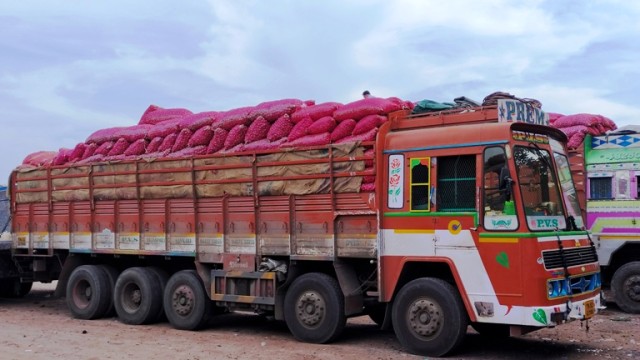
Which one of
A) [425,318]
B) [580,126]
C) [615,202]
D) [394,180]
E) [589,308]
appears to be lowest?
[425,318]

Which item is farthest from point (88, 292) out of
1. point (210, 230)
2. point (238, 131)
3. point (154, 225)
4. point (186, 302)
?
point (238, 131)

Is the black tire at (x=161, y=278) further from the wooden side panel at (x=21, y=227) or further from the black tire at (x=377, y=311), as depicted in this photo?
the black tire at (x=377, y=311)

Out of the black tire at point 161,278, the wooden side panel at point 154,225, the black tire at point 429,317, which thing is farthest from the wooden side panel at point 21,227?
the black tire at point 429,317

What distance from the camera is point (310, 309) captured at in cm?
877

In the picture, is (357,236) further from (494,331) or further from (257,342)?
(494,331)

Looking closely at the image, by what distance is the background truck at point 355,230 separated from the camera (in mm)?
7418

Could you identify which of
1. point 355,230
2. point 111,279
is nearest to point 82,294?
point 111,279

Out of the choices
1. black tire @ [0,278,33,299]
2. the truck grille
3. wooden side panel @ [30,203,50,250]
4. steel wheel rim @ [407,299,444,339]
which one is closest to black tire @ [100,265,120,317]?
wooden side panel @ [30,203,50,250]

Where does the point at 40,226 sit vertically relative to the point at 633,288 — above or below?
above

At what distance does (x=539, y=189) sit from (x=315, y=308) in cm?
321

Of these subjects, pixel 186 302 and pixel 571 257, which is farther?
pixel 186 302

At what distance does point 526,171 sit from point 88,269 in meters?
7.61

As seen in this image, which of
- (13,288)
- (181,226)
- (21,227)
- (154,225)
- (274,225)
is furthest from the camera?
(13,288)

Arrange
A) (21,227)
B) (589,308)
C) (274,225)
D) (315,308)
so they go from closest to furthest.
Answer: (589,308) → (315,308) → (274,225) → (21,227)
